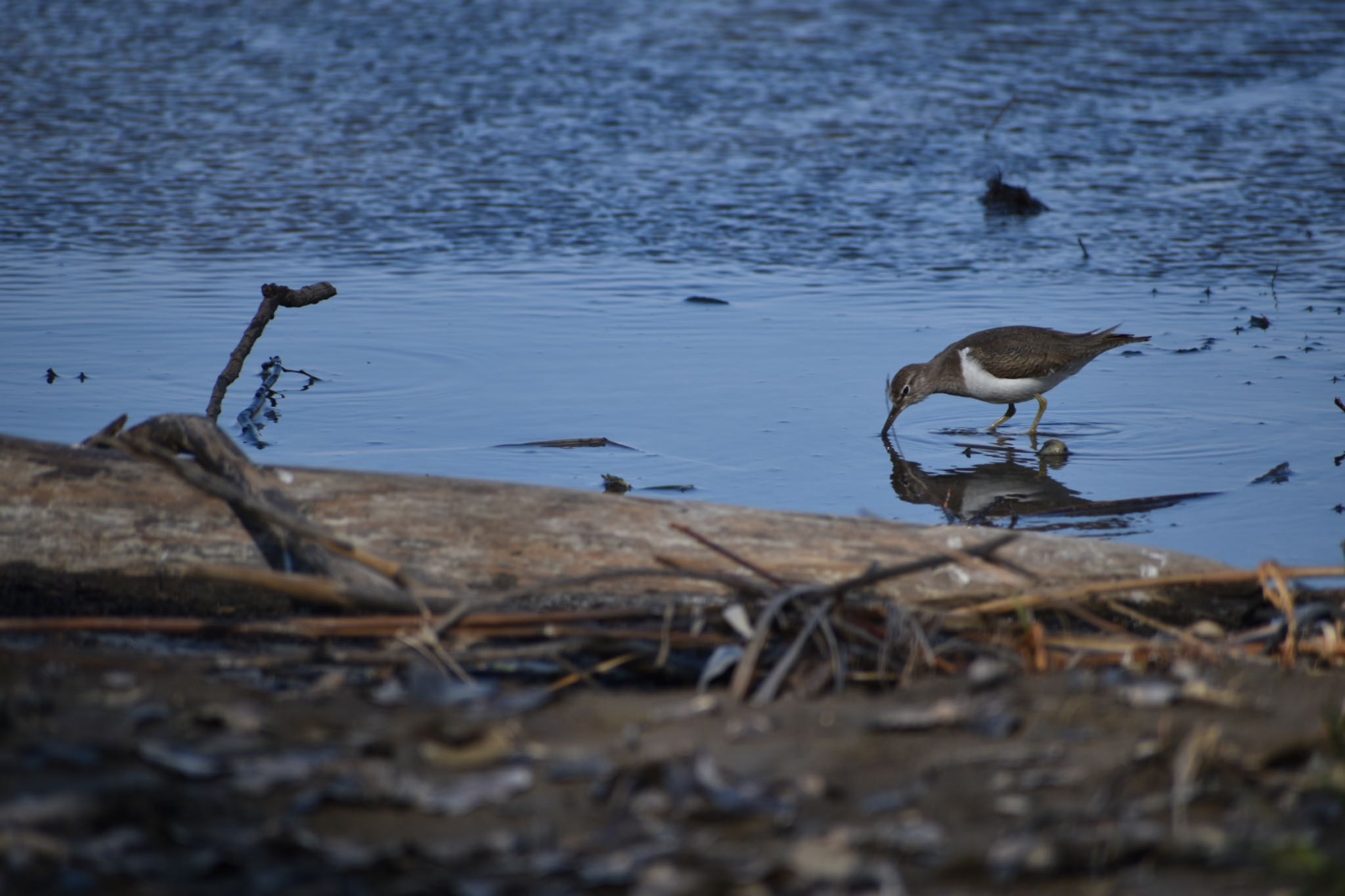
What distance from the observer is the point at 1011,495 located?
6156 millimetres

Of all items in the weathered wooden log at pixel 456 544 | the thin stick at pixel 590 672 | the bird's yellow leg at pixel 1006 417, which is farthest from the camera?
the bird's yellow leg at pixel 1006 417

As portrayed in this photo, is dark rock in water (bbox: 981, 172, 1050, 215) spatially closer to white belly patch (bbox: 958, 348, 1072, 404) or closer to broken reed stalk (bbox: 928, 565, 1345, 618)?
white belly patch (bbox: 958, 348, 1072, 404)

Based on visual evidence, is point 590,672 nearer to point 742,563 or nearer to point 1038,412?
point 742,563

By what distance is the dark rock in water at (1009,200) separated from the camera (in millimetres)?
10352

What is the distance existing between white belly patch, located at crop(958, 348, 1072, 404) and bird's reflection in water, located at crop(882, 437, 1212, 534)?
0.35 metres

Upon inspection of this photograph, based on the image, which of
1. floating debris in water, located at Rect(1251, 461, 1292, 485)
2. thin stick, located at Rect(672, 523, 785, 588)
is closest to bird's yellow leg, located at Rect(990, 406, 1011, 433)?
floating debris in water, located at Rect(1251, 461, 1292, 485)

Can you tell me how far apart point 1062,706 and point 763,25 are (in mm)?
14860

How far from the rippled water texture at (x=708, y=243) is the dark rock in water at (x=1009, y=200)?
117 mm

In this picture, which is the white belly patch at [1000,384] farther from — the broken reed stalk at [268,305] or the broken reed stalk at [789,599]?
the broken reed stalk at [789,599]

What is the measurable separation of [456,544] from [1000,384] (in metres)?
4.21

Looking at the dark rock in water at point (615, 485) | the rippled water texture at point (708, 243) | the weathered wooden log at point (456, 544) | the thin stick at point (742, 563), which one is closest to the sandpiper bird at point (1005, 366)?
the rippled water texture at point (708, 243)

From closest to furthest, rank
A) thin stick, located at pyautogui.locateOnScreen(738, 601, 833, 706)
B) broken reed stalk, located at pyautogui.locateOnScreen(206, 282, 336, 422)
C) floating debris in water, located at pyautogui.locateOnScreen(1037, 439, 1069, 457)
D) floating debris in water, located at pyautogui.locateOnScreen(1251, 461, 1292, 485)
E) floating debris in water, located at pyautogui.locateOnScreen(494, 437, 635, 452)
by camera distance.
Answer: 1. thin stick, located at pyautogui.locateOnScreen(738, 601, 833, 706)
2. broken reed stalk, located at pyautogui.locateOnScreen(206, 282, 336, 422)
3. floating debris in water, located at pyautogui.locateOnScreen(1251, 461, 1292, 485)
4. floating debris in water, located at pyautogui.locateOnScreen(494, 437, 635, 452)
5. floating debris in water, located at pyautogui.locateOnScreen(1037, 439, 1069, 457)

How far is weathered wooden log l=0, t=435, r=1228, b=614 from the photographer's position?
364cm

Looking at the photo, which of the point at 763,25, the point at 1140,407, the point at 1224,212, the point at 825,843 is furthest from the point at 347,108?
the point at 825,843
